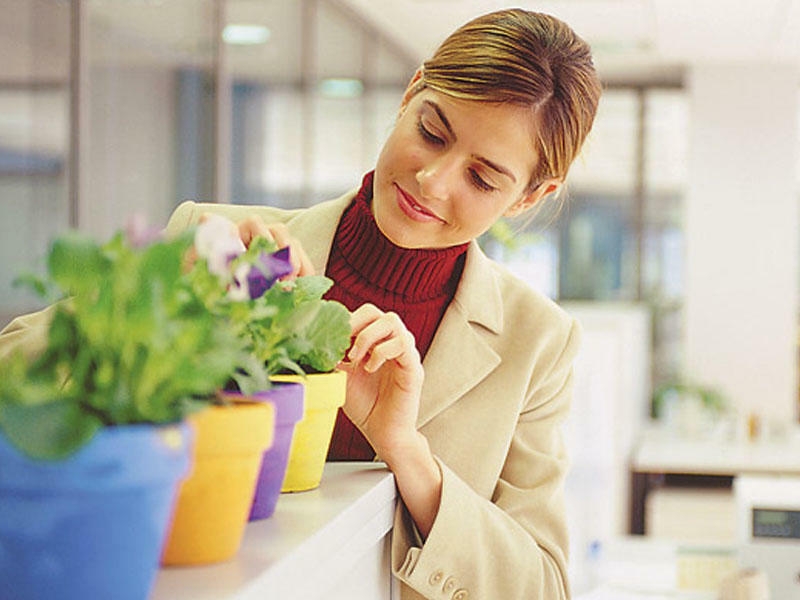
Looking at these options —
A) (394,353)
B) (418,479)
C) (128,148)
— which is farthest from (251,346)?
(128,148)

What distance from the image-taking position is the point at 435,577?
1.12 metres

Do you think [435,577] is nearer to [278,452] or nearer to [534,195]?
[278,452]

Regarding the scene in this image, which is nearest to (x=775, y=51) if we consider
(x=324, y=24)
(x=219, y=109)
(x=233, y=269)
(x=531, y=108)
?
(x=324, y=24)

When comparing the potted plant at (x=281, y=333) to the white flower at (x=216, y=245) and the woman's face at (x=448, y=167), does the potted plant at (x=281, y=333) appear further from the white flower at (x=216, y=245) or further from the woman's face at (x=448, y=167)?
the woman's face at (x=448, y=167)

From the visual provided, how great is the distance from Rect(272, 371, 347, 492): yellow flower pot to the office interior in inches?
12.1

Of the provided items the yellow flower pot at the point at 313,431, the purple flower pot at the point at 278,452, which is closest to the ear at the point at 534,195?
the yellow flower pot at the point at 313,431

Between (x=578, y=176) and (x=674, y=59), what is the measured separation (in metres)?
1.21

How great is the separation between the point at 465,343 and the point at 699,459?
5632 millimetres

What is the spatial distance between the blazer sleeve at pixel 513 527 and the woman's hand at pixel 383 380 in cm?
8

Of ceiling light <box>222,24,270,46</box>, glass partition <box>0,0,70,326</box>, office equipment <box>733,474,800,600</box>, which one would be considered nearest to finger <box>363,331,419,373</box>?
Answer: glass partition <box>0,0,70,326</box>

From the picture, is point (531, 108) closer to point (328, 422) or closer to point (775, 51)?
point (328, 422)

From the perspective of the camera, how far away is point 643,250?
9.36 metres

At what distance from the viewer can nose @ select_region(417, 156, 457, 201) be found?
1291mm

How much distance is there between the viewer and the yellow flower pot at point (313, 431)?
92 cm
